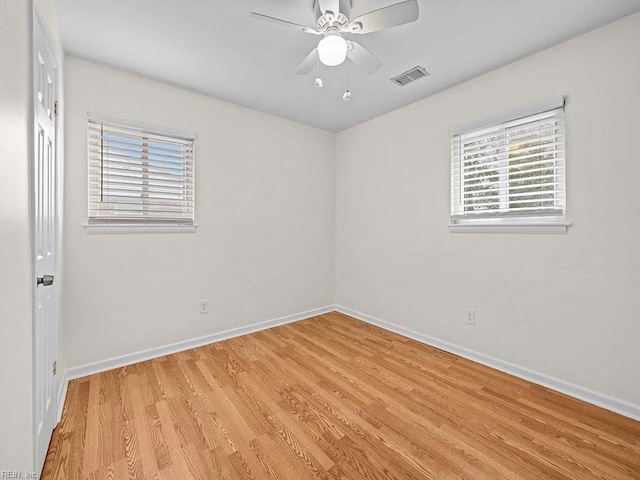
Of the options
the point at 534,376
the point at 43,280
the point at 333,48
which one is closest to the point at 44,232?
the point at 43,280

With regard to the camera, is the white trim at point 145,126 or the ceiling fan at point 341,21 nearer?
the ceiling fan at point 341,21

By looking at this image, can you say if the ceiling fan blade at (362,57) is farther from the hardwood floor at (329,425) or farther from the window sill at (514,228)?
→ the hardwood floor at (329,425)

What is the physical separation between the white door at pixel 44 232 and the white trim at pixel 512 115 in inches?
120

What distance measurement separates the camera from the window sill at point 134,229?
245 cm

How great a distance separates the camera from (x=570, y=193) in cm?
216

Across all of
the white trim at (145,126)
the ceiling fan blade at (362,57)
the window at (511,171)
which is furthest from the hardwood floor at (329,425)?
the ceiling fan blade at (362,57)

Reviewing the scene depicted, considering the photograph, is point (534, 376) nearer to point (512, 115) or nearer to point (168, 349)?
point (512, 115)

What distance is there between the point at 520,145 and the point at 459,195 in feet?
2.11

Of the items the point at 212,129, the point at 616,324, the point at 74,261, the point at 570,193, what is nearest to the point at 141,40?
the point at 212,129

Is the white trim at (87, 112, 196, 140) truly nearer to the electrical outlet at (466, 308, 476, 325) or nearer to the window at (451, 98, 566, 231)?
the window at (451, 98, 566, 231)

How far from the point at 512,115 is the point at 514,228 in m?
0.96

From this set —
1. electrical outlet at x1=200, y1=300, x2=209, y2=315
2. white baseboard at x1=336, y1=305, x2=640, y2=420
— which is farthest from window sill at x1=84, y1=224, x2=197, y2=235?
white baseboard at x1=336, y1=305, x2=640, y2=420

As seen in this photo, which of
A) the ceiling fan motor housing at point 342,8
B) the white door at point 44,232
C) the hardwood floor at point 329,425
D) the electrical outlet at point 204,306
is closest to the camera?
the white door at point 44,232

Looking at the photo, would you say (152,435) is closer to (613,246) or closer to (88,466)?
(88,466)
